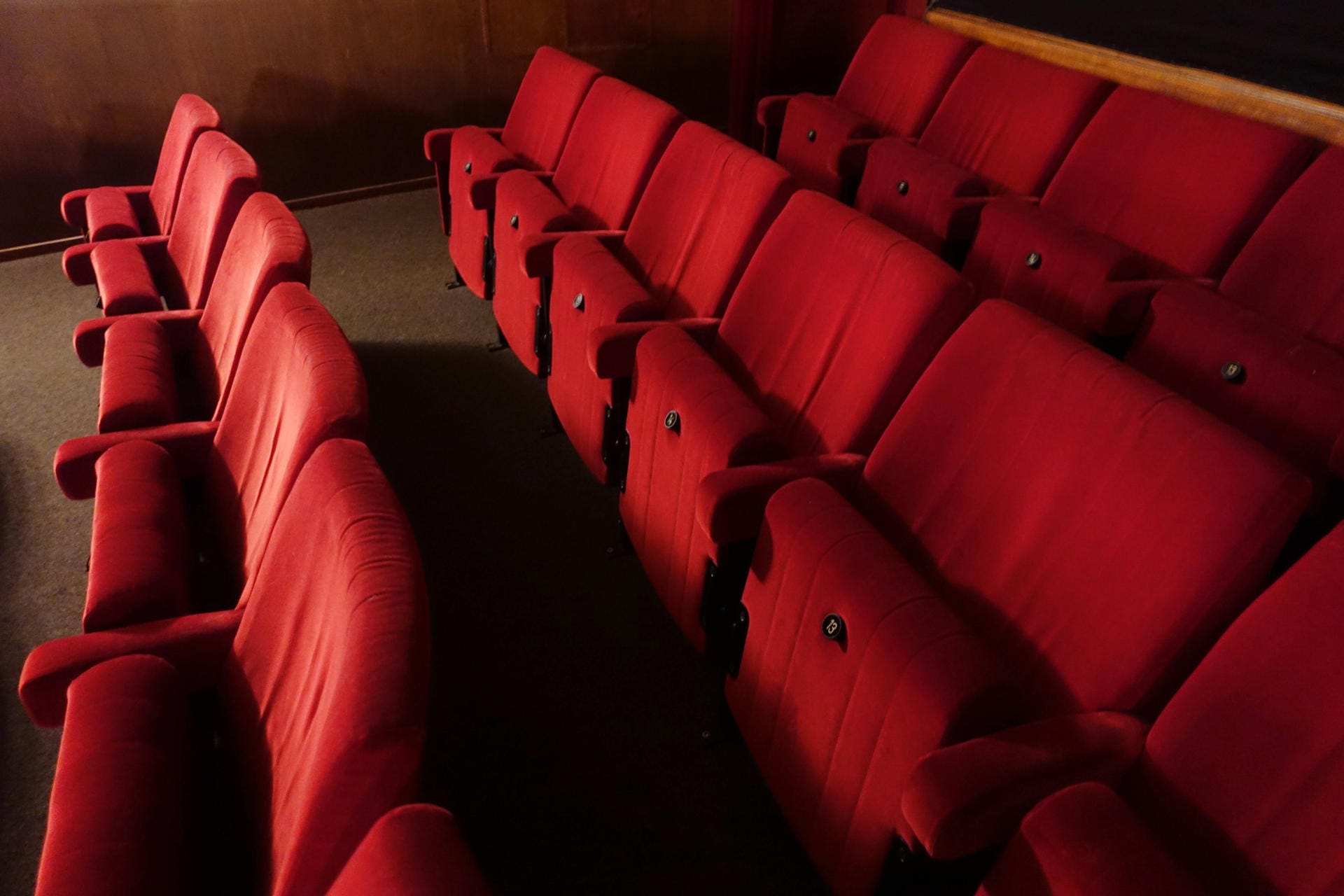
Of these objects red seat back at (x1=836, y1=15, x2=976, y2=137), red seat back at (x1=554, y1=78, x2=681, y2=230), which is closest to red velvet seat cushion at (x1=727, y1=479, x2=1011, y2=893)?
red seat back at (x1=554, y1=78, x2=681, y2=230)

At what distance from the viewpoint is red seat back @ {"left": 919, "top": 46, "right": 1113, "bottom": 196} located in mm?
876

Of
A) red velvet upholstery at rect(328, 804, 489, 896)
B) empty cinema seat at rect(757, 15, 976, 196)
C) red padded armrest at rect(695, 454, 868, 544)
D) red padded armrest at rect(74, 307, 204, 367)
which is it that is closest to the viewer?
red velvet upholstery at rect(328, 804, 489, 896)

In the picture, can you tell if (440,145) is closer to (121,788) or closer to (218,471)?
(218,471)

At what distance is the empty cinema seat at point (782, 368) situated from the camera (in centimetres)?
48

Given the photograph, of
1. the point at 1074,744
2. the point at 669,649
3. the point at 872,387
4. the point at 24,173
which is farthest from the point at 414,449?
the point at 24,173

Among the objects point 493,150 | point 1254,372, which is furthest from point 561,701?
point 493,150

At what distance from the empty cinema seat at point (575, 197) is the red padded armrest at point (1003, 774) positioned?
1.79 feet

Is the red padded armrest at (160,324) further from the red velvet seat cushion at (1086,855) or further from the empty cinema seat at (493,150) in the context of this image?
the red velvet seat cushion at (1086,855)

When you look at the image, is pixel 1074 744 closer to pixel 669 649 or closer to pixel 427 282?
pixel 669 649

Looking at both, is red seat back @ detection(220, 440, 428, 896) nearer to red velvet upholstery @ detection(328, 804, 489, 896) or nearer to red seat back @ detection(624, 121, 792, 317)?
red velvet upholstery @ detection(328, 804, 489, 896)

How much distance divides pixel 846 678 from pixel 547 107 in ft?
2.69

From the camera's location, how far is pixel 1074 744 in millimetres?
316

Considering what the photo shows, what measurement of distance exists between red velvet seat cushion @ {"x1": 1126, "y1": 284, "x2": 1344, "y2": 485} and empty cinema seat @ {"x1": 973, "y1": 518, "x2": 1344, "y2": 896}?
0.22m

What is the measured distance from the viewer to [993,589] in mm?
403
